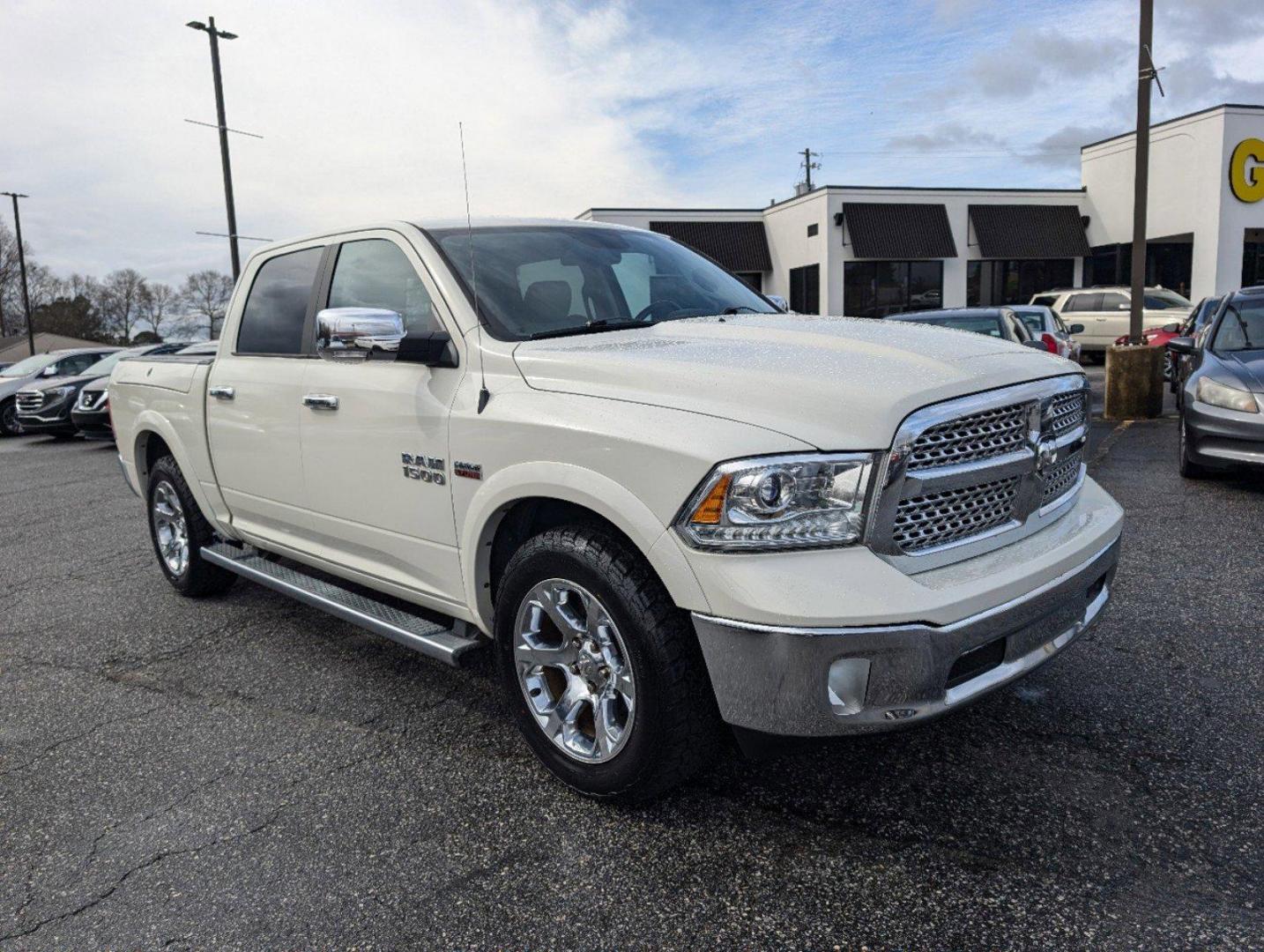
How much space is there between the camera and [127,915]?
247 cm

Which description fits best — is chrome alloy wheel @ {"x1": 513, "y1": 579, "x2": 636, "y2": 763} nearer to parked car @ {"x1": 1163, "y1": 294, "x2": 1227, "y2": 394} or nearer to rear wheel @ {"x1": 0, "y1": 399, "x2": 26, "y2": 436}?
parked car @ {"x1": 1163, "y1": 294, "x2": 1227, "y2": 394}

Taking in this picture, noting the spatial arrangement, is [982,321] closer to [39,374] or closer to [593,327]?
[593,327]

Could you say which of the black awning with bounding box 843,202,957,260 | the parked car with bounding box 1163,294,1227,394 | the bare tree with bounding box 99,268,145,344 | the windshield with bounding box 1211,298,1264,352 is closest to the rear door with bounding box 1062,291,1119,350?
the parked car with bounding box 1163,294,1227,394

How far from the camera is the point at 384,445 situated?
3461mm

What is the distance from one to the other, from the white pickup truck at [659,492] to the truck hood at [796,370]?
Result: 1 cm

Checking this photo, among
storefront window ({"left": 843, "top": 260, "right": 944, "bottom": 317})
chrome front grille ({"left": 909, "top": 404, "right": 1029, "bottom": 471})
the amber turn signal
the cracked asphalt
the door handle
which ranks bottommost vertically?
the cracked asphalt

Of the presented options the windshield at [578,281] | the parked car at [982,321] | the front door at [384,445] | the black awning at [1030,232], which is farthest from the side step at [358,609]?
the black awning at [1030,232]

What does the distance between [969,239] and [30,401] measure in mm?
27253

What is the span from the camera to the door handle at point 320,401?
3.71m

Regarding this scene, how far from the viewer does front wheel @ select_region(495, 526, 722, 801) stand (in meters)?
2.53

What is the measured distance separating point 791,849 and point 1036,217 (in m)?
32.9

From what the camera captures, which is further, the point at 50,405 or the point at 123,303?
the point at 123,303

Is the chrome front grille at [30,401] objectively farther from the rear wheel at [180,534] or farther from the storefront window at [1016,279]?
the storefront window at [1016,279]

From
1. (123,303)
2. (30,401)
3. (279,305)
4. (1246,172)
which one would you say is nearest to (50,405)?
(30,401)
